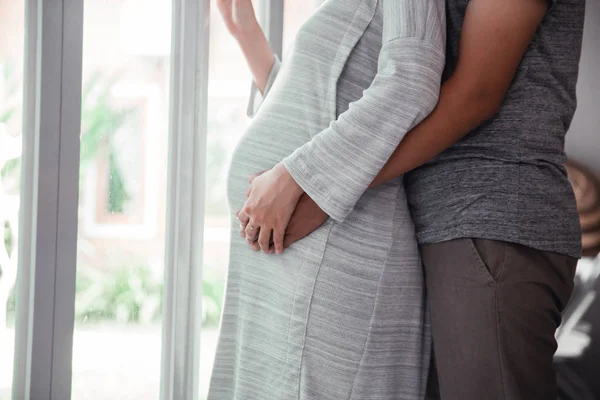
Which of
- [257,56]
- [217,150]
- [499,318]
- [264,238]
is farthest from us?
[217,150]

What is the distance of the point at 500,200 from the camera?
72cm

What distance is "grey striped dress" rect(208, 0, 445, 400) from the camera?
0.73m

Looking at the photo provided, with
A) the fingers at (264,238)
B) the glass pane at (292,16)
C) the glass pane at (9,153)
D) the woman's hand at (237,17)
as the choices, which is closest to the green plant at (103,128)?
the glass pane at (9,153)

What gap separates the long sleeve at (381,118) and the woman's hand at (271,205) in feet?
0.08

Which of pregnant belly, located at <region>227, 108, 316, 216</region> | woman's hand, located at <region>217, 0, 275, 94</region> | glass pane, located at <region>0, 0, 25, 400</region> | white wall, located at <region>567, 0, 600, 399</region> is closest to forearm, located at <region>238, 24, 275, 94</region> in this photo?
woman's hand, located at <region>217, 0, 275, 94</region>

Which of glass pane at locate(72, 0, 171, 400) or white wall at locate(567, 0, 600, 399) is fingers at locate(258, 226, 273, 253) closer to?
glass pane at locate(72, 0, 171, 400)

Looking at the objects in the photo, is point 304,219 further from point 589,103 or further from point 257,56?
point 589,103

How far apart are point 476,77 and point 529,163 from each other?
13 centimetres

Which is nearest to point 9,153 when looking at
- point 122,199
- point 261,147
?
point 122,199

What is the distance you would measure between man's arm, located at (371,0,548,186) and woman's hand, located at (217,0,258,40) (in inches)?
22.8

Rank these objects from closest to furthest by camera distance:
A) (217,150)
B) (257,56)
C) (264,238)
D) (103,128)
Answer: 1. (264,238)
2. (257,56)
3. (103,128)
4. (217,150)

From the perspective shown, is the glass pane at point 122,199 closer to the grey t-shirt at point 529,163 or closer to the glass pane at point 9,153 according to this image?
the glass pane at point 9,153

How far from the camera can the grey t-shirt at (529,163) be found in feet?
2.36

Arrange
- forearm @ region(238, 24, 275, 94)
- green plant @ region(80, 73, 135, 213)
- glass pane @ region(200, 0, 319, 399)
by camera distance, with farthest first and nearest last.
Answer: glass pane @ region(200, 0, 319, 399) < green plant @ region(80, 73, 135, 213) < forearm @ region(238, 24, 275, 94)
